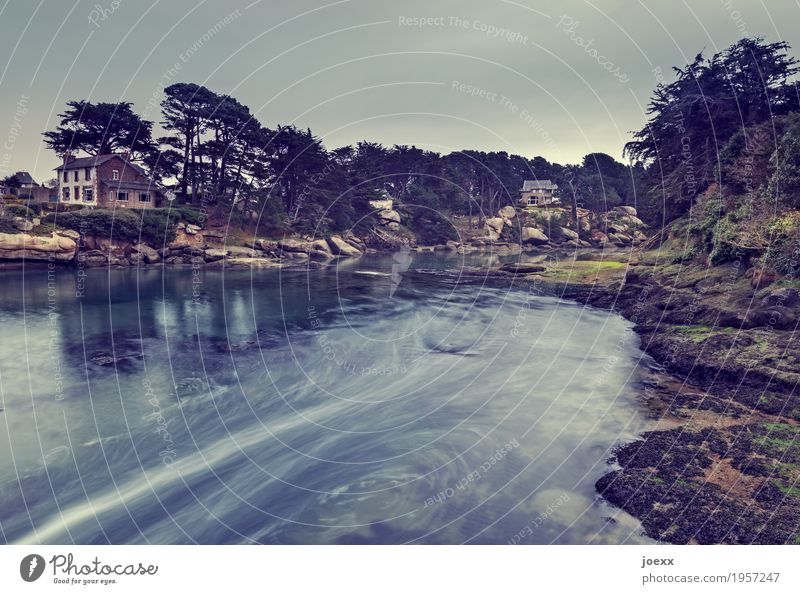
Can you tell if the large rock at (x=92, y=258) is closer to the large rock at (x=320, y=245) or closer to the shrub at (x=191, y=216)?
the shrub at (x=191, y=216)

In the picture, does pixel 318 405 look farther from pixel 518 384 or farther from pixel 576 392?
pixel 576 392

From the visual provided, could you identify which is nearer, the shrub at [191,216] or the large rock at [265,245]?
the shrub at [191,216]

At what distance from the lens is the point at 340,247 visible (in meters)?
98.1

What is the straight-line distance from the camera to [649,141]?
63875 millimetres

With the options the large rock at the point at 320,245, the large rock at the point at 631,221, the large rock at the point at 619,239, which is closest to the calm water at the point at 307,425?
the large rock at the point at 320,245

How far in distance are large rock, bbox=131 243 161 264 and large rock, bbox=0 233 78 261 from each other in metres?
7.97

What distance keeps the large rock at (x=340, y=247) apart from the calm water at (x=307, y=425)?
55153 millimetres

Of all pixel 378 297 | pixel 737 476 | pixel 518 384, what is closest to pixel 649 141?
pixel 378 297

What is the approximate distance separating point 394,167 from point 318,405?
113 meters

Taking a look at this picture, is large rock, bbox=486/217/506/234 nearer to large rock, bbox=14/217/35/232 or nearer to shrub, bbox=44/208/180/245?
shrub, bbox=44/208/180/245
